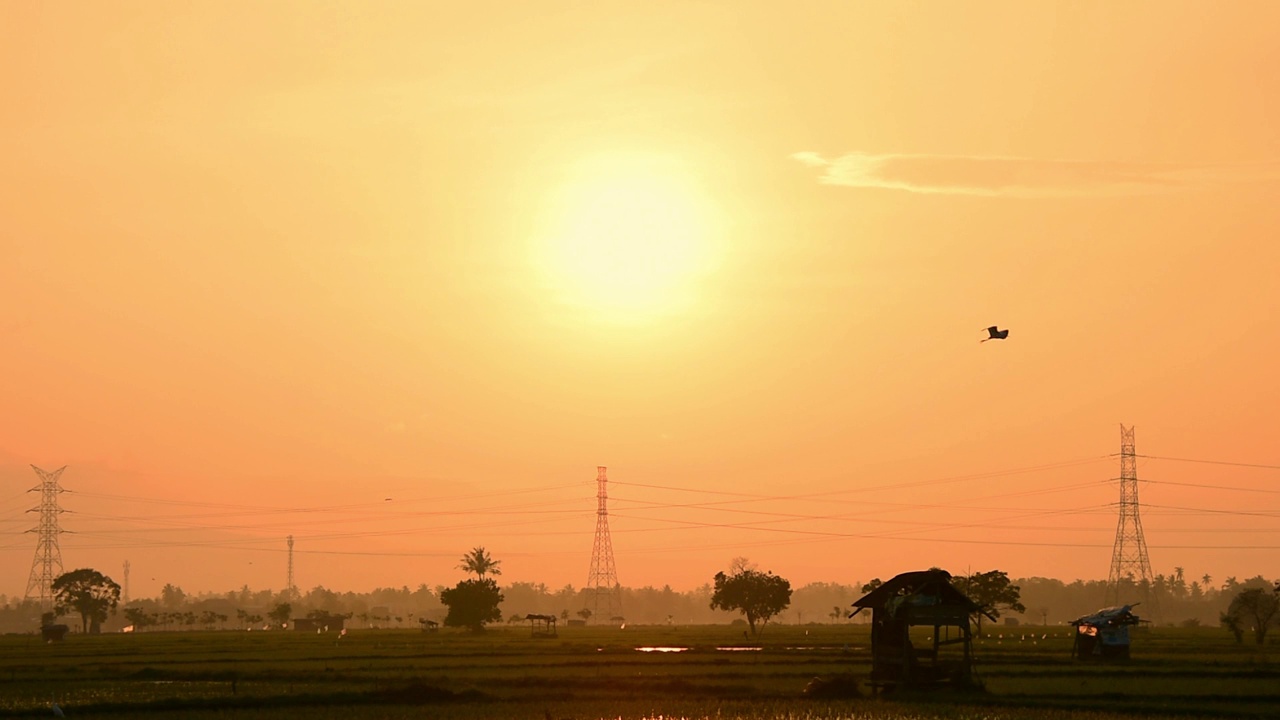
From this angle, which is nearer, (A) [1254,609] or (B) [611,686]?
(B) [611,686]

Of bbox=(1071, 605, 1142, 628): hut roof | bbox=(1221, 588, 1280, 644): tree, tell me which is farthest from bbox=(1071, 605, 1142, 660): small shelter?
bbox=(1221, 588, 1280, 644): tree

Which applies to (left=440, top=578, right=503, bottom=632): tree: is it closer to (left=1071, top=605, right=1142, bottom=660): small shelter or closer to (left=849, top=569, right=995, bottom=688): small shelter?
(left=1071, top=605, right=1142, bottom=660): small shelter

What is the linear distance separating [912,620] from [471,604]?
381 ft

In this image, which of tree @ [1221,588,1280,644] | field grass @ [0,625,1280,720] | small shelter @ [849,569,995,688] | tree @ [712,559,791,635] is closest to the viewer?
field grass @ [0,625,1280,720]

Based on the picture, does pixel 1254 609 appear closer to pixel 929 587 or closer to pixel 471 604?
pixel 929 587

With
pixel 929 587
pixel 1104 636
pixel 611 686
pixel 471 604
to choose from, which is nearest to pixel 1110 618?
pixel 1104 636

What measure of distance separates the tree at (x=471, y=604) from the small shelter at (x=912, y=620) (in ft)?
368

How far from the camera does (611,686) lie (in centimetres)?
5944

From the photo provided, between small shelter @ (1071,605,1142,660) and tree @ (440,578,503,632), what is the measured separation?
93.9 m

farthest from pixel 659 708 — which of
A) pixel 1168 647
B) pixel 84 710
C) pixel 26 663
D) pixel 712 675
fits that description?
pixel 1168 647

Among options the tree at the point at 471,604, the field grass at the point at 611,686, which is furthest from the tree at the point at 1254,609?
the tree at the point at 471,604

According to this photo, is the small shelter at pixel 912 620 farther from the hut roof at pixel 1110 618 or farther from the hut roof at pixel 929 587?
the hut roof at pixel 1110 618

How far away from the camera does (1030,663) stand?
77500 mm

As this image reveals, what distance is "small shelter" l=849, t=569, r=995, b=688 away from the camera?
5994cm
